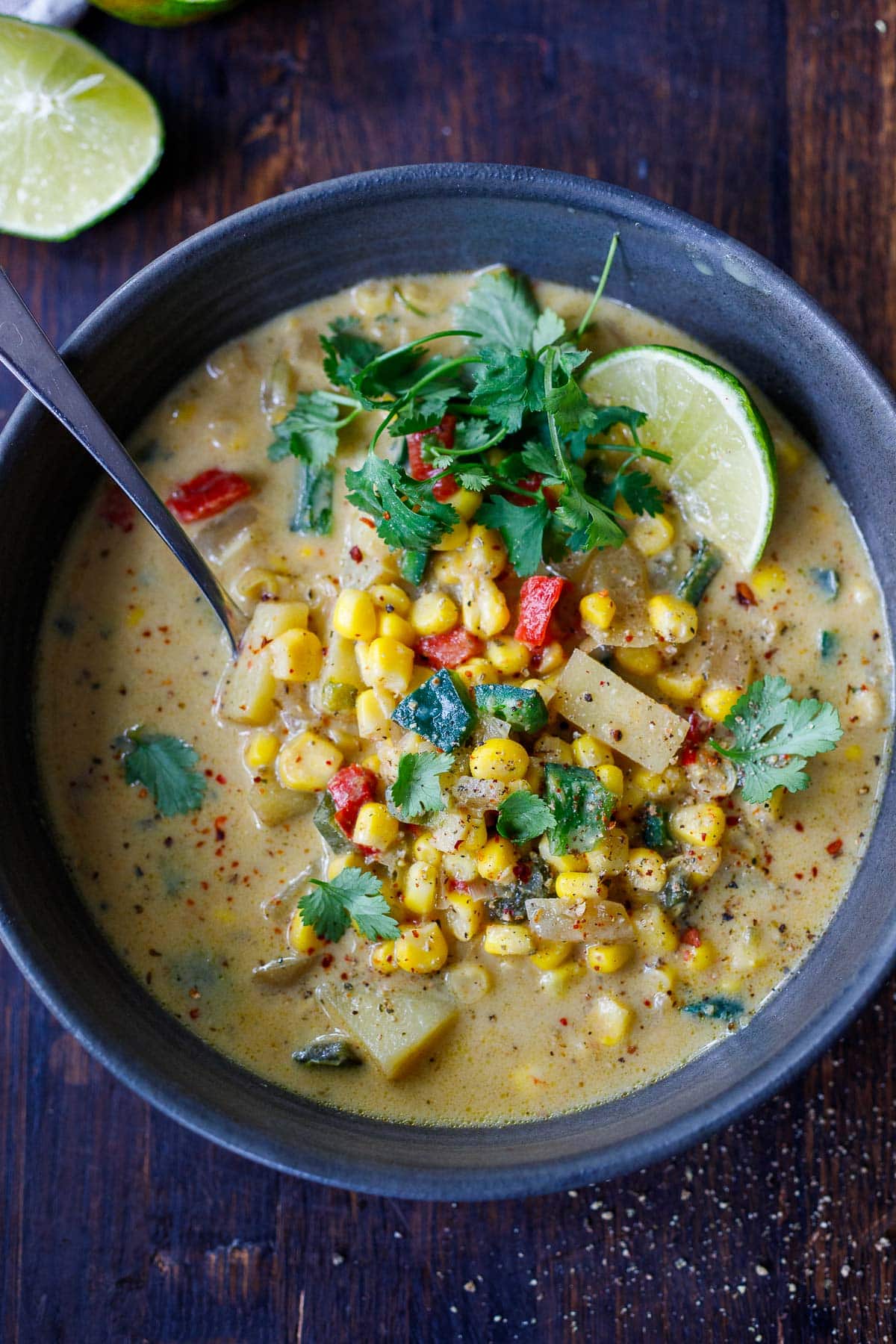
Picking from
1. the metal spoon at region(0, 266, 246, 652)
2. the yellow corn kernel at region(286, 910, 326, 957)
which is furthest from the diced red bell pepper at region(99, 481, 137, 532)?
the yellow corn kernel at region(286, 910, 326, 957)

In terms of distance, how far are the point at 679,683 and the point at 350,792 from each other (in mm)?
1007

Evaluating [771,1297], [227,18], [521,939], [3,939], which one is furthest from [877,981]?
[227,18]

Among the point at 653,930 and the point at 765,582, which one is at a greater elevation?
the point at 765,582

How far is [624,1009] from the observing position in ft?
10.9

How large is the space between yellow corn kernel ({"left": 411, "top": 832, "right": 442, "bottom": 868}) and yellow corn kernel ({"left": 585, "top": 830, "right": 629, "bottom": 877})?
422mm

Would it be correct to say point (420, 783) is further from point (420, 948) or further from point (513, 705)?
point (420, 948)

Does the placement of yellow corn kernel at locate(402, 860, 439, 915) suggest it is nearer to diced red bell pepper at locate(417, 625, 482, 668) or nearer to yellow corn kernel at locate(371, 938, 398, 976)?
yellow corn kernel at locate(371, 938, 398, 976)

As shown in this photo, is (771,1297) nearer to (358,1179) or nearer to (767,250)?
(358,1179)

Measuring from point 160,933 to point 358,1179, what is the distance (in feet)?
3.08

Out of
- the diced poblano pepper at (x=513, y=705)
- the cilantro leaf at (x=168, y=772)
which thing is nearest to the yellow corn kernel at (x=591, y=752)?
the diced poblano pepper at (x=513, y=705)

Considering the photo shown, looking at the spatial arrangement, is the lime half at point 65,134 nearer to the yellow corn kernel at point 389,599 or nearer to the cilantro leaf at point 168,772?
the yellow corn kernel at point 389,599

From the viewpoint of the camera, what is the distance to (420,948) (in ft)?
10.6

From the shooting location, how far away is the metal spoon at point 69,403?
304 cm

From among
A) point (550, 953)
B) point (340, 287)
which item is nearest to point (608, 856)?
point (550, 953)
